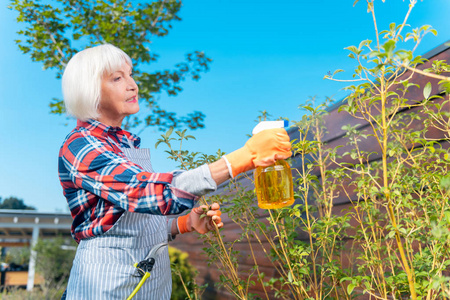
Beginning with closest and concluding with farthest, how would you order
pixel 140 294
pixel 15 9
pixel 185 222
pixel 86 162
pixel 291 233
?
→ pixel 86 162
pixel 140 294
pixel 185 222
pixel 291 233
pixel 15 9

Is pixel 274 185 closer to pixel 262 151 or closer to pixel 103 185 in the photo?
pixel 262 151

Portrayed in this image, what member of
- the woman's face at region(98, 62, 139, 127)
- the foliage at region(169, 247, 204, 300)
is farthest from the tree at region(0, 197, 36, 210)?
the woman's face at region(98, 62, 139, 127)

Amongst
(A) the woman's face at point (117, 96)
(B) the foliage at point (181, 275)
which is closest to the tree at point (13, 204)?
(B) the foliage at point (181, 275)

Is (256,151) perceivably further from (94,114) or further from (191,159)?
(191,159)

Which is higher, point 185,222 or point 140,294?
point 185,222

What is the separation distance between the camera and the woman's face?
5.06 feet

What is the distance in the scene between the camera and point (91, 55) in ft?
5.04

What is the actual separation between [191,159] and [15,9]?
6339 millimetres

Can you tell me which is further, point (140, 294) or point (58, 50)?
point (58, 50)

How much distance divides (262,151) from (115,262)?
2.20 feet

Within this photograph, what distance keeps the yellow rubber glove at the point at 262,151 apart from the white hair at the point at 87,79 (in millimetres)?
689

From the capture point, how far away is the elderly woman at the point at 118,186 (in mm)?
1088

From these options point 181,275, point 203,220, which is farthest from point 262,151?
point 181,275


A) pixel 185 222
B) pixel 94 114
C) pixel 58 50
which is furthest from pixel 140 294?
pixel 58 50
